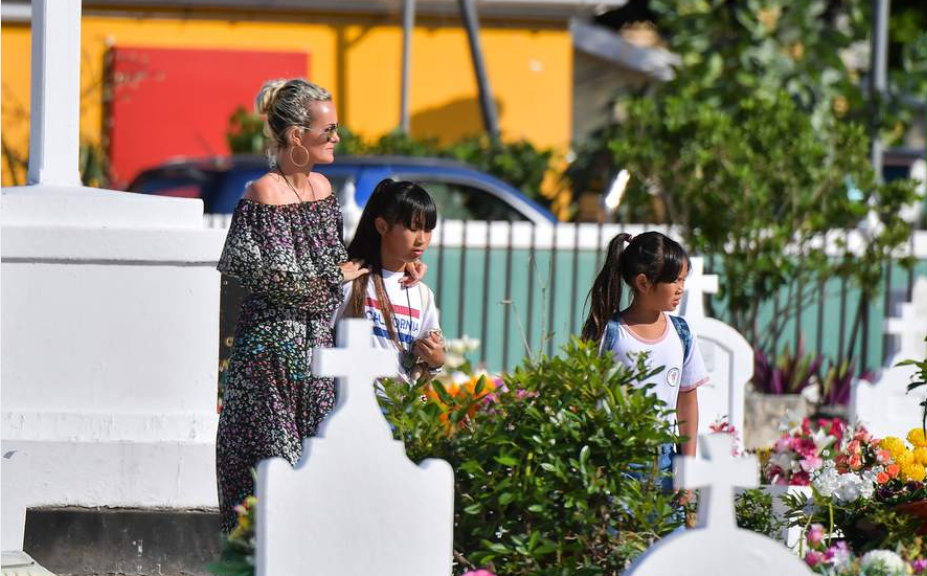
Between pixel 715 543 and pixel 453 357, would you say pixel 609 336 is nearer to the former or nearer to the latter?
pixel 715 543

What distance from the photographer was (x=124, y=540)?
5.71 metres

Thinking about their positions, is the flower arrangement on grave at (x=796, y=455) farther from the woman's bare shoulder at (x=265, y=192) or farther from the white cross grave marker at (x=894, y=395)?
the woman's bare shoulder at (x=265, y=192)

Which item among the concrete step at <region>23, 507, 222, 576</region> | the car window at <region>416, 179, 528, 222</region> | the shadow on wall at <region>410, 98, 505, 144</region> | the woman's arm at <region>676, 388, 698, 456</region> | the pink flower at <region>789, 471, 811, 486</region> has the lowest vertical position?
the concrete step at <region>23, 507, 222, 576</region>

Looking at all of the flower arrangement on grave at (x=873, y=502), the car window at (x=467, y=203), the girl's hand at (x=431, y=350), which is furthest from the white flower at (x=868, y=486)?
the car window at (x=467, y=203)

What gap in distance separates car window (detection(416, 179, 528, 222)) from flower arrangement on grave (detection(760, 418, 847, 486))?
20.3 feet

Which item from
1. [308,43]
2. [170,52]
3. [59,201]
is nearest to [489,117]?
[308,43]

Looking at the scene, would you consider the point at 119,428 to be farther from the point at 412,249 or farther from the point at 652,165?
the point at 652,165

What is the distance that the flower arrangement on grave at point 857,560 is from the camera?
3.92 metres

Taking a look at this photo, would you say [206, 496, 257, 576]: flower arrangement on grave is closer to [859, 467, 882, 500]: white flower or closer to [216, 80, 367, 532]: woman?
[216, 80, 367, 532]: woman

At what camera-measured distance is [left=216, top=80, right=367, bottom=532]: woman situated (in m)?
4.79

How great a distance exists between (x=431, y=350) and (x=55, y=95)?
1.96 m

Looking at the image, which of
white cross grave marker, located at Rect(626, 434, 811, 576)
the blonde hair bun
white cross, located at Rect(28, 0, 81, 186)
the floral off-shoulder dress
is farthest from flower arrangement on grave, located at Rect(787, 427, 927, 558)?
white cross, located at Rect(28, 0, 81, 186)

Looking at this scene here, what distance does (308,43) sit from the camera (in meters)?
18.3

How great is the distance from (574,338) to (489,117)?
13.4 metres
